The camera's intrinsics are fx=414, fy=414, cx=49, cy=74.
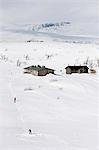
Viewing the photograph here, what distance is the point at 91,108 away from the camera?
40156mm

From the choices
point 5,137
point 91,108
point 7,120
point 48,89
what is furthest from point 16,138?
point 48,89

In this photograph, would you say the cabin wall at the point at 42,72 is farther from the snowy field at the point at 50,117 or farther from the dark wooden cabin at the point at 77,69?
the snowy field at the point at 50,117

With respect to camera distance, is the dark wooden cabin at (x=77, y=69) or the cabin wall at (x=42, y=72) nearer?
the cabin wall at (x=42, y=72)

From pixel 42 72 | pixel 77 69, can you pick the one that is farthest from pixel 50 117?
pixel 77 69

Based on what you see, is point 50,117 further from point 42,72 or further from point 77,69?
point 77,69

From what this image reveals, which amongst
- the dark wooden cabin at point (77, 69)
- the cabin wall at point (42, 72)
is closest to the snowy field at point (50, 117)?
the cabin wall at point (42, 72)

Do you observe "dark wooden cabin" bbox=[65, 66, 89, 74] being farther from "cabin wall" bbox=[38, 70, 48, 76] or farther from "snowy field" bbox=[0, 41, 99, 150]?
"snowy field" bbox=[0, 41, 99, 150]

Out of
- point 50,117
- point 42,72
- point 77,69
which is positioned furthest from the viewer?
point 77,69

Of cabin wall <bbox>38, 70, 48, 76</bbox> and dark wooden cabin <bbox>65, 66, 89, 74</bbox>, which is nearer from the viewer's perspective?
cabin wall <bbox>38, 70, 48, 76</bbox>

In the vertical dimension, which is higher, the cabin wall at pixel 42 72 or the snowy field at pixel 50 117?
the snowy field at pixel 50 117

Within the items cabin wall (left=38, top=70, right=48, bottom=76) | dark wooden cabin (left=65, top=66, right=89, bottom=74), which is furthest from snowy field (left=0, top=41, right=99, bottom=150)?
dark wooden cabin (left=65, top=66, right=89, bottom=74)

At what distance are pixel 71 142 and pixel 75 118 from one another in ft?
32.9

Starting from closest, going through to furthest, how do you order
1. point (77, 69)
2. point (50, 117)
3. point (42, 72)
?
point (50, 117), point (42, 72), point (77, 69)

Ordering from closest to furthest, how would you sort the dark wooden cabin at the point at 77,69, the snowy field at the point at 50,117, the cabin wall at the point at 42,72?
the snowy field at the point at 50,117 → the cabin wall at the point at 42,72 → the dark wooden cabin at the point at 77,69
